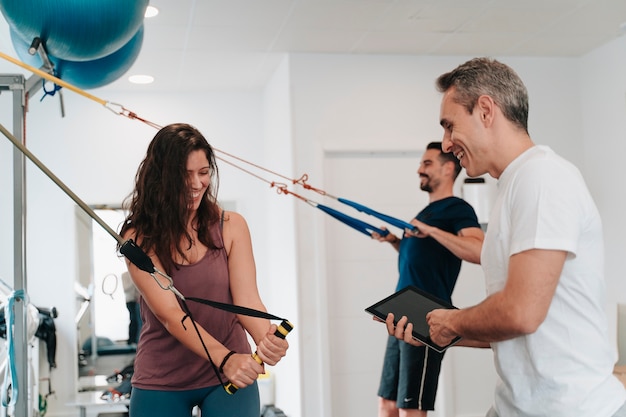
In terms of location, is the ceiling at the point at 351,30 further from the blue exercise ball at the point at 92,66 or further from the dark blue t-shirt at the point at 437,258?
the dark blue t-shirt at the point at 437,258

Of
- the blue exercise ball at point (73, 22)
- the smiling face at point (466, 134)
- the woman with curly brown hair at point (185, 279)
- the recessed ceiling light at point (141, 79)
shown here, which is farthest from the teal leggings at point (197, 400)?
the recessed ceiling light at point (141, 79)

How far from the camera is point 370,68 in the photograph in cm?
478

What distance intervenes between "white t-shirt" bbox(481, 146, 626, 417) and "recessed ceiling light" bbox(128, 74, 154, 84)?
395 centimetres

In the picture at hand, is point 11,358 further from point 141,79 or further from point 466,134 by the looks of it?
point 141,79

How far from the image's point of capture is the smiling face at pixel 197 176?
1.99 m

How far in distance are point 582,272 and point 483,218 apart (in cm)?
324

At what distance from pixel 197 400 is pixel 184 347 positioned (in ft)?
0.48

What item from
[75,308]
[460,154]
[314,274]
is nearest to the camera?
[460,154]

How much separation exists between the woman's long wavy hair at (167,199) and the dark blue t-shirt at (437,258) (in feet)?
4.19

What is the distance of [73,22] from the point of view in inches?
81.7

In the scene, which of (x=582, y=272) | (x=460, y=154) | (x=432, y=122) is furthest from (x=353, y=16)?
(x=582, y=272)

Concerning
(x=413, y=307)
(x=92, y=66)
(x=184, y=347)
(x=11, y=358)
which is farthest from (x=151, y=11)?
(x=413, y=307)

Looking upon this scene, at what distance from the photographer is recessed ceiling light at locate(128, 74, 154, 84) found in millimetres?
5043

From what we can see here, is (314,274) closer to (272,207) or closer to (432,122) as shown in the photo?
(272,207)
